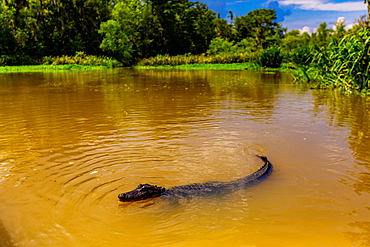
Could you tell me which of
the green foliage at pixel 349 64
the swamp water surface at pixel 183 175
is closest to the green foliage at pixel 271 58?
the green foliage at pixel 349 64

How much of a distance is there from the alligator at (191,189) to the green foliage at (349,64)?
868 centimetres

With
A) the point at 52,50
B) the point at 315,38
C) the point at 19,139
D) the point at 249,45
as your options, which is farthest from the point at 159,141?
the point at 249,45

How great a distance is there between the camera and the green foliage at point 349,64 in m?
11.1

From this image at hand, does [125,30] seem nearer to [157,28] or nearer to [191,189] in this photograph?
[157,28]

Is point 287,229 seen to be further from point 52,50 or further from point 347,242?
point 52,50

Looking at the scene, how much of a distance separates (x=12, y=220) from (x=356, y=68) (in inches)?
465

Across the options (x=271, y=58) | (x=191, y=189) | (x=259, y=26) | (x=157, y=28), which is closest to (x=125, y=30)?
(x=157, y=28)

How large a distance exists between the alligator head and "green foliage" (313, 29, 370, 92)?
9.84 meters

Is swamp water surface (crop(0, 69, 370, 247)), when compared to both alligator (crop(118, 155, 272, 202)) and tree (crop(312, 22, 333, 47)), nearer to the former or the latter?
alligator (crop(118, 155, 272, 202))

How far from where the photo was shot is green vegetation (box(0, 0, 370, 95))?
39.1 m

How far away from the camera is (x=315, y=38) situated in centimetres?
3616

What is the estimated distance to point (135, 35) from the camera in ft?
160

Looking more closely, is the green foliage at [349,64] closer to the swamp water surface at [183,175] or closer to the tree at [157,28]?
the swamp water surface at [183,175]

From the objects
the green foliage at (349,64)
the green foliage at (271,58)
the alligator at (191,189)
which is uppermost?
the green foliage at (271,58)
